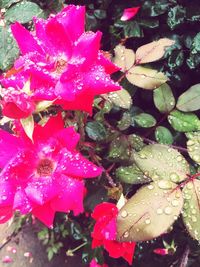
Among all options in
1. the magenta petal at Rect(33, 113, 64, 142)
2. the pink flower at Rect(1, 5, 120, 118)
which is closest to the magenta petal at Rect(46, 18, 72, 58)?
the pink flower at Rect(1, 5, 120, 118)

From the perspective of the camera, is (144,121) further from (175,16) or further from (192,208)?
(192,208)

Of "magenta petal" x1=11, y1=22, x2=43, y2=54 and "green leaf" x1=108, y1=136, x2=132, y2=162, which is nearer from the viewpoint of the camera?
"magenta petal" x1=11, y1=22, x2=43, y2=54

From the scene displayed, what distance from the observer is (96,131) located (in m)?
0.98

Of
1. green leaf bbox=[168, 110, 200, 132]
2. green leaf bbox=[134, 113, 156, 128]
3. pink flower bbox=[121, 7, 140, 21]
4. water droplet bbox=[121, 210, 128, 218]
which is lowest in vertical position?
green leaf bbox=[134, 113, 156, 128]

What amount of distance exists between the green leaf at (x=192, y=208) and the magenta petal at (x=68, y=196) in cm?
17

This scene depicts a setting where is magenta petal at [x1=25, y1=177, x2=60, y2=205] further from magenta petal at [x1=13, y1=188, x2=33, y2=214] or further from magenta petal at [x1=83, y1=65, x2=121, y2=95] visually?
magenta petal at [x1=83, y1=65, x2=121, y2=95]

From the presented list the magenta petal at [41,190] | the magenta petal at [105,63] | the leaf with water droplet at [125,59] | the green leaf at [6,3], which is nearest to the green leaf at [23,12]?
the green leaf at [6,3]

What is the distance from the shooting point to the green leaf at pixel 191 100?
3.08 ft

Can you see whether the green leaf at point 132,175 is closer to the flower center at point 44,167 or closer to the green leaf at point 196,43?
the flower center at point 44,167

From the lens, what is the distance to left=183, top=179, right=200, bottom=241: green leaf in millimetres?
669

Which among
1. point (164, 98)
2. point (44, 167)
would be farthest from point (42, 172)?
point (164, 98)

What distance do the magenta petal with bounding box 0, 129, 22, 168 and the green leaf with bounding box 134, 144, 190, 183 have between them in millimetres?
204

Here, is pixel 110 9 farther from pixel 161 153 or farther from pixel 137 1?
pixel 161 153

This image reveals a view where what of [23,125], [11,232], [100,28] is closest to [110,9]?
[100,28]
